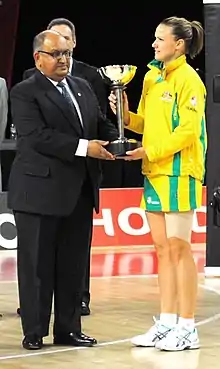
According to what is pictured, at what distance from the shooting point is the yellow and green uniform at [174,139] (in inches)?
220

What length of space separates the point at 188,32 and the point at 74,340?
1.80 metres

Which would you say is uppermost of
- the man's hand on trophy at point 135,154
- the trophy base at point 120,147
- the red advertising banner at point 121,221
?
the trophy base at point 120,147

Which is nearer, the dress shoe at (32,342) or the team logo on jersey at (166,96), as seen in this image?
the team logo on jersey at (166,96)

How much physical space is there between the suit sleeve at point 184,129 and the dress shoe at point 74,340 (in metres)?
1.10

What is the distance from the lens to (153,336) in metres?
5.85

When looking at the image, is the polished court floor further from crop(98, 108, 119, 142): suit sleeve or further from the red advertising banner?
the red advertising banner

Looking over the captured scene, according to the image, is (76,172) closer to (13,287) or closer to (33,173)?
(33,173)

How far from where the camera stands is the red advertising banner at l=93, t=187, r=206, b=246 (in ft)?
34.9

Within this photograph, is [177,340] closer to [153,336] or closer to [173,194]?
[153,336]

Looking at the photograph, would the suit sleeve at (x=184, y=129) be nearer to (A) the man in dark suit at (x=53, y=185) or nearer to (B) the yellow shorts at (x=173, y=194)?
(B) the yellow shorts at (x=173, y=194)

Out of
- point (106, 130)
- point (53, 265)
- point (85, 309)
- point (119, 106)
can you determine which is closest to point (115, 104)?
point (119, 106)

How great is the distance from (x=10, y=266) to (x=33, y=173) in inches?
152

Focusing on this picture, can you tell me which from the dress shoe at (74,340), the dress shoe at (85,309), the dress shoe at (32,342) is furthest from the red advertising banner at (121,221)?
the dress shoe at (32,342)

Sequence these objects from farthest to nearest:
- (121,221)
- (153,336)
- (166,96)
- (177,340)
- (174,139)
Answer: (121,221), (153,336), (177,340), (166,96), (174,139)
